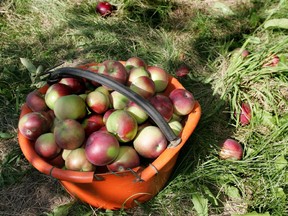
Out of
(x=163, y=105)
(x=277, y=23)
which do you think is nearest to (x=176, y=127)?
(x=163, y=105)

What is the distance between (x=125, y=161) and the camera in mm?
1756

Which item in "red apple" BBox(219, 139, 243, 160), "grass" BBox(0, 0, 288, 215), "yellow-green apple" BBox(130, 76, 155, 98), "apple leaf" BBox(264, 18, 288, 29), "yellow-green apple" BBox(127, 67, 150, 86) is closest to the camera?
"yellow-green apple" BBox(130, 76, 155, 98)

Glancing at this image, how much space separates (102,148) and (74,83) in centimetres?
55

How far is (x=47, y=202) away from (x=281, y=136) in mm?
1600

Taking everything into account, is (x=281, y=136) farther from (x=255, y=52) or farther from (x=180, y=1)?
(x=180, y=1)

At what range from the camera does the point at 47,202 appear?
2.21m

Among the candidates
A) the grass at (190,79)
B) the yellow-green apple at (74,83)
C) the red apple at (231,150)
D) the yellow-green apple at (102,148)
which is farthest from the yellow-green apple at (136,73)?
the red apple at (231,150)

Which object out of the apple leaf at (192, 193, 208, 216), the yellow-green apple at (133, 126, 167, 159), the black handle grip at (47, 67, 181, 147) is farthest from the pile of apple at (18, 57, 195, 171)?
the apple leaf at (192, 193, 208, 216)

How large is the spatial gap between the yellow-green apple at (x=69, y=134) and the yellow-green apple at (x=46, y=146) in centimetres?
4

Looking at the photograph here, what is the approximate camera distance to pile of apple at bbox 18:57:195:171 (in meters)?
1.75

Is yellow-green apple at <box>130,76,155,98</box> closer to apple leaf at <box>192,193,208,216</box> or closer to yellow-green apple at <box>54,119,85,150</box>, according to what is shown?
yellow-green apple at <box>54,119,85,150</box>

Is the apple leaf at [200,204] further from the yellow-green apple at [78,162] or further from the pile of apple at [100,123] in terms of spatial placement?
the yellow-green apple at [78,162]

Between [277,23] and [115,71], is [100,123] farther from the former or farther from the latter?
[277,23]

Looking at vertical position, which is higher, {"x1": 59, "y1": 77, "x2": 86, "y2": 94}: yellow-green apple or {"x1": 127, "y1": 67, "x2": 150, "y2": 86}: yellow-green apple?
{"x1": 127, "y1": 67, "x2": 150, "y2": 86}: yellow-green apple
